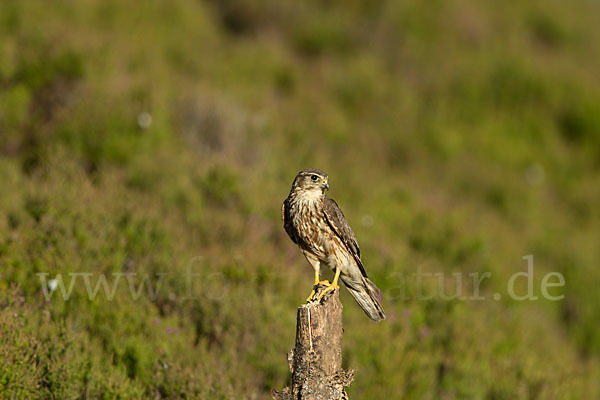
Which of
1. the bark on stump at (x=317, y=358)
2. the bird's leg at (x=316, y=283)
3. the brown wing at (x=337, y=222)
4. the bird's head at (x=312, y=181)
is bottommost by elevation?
the bark on stump at (x=317, y=358)

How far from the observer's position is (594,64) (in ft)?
61.0

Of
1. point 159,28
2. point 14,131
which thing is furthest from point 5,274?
point 159,28

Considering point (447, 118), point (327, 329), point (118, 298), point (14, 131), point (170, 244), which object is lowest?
point (327, 329)

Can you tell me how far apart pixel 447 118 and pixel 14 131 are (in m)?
9.54

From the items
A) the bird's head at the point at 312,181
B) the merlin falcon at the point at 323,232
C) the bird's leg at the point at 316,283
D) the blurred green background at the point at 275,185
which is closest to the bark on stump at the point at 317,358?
the bird's leg at the point at 316,283

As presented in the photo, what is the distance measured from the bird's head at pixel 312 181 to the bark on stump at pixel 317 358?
1.04m

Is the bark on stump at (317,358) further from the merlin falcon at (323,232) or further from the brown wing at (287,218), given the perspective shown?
the brown wing at (287,218)

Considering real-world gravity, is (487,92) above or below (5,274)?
above

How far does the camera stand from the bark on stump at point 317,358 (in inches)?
155

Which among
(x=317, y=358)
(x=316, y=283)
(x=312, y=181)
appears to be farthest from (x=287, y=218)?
(x=317, y=358)

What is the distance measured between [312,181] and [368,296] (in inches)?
42.4

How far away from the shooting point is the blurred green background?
5.79 meters

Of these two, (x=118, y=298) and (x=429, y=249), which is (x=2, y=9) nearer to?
(x=118, y=298)

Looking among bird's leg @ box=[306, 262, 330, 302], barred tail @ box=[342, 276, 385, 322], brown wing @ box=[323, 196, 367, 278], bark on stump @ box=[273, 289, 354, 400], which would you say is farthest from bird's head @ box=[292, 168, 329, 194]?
bark on stump @ box=[273, 289, 354, 400]
